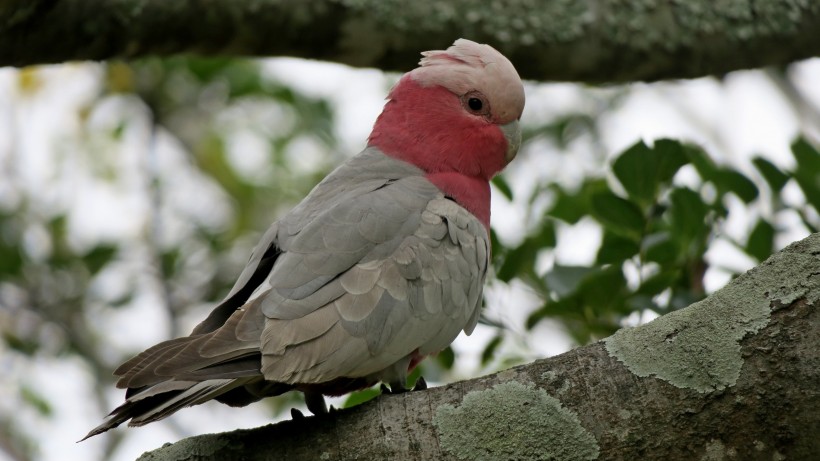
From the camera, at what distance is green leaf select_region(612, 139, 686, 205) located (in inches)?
155

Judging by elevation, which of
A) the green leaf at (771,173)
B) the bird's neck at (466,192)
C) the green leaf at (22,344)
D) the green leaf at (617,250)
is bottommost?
the green leaf at (617,250)

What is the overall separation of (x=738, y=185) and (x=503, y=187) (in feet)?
3.57

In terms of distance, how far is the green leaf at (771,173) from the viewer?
4223 millimetres

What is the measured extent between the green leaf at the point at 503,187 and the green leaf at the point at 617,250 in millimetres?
658

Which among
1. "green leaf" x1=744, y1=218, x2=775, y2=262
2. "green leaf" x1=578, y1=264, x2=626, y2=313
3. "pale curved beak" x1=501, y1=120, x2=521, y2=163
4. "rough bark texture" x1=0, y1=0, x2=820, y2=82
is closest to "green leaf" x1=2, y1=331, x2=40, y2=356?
"rough bark texture" x1=0, y1=0, x2=820, y2=82

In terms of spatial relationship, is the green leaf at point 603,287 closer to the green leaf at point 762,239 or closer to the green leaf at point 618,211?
the green leaf at point 618,211

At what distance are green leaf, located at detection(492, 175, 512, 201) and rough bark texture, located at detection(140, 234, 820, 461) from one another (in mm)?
1986

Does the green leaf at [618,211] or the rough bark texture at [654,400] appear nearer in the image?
the rough bark texture at [654,400]

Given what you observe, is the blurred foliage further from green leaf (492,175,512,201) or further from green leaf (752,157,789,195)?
green leaf (492,175,512,201)

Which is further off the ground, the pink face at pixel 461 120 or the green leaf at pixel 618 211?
the pink face at pixel 461 120

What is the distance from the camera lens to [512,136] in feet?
14.1

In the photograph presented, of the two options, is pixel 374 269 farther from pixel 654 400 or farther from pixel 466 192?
pixel 654 400

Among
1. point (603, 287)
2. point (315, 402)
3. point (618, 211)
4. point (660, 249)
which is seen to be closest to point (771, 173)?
point (660, 249)

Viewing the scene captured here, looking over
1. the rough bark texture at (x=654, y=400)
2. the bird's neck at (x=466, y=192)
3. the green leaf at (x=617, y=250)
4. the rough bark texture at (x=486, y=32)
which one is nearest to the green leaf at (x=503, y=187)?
the bird's neck at (x=466, y=192)
